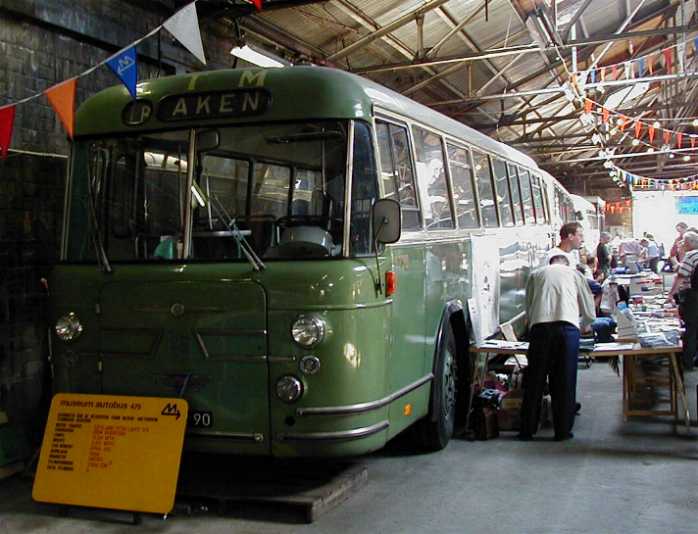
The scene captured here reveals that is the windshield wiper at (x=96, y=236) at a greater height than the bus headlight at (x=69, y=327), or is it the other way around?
the windshield wiper at (x=96, y=236)

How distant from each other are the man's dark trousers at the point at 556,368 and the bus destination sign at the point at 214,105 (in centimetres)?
349

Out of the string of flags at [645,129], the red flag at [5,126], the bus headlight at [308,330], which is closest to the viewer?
the bus headlight at [308,330]

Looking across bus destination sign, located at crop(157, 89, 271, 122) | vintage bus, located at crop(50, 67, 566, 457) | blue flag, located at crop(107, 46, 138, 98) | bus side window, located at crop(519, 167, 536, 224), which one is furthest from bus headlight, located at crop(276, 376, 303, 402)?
bus side window, located at crop(519, 167, 536, 224)

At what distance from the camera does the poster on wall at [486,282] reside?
8484mm

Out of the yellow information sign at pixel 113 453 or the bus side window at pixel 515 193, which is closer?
the yellow information sign at pixel 113 453

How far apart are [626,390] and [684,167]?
33.0 m

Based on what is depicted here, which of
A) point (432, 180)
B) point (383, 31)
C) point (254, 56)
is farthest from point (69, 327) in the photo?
point (383, 31)

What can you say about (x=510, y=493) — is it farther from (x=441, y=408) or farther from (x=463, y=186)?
(x=463, y=186)

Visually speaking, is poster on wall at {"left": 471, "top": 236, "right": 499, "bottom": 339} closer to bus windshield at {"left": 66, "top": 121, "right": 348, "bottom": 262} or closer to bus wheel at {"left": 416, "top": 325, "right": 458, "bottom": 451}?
bus wheel at {"left": 416, "top": 325, "right": 458, "bottom": 451}

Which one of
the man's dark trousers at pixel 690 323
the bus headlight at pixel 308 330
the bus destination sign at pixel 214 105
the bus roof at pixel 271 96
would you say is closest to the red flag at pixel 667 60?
the man's dark trousers at pixel 690 323

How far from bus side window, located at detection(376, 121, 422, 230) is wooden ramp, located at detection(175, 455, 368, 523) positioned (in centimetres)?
200

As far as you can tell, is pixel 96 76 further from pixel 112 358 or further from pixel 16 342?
pixel 112 358

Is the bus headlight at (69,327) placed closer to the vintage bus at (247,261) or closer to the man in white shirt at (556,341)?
the vintage bus at (247,261)

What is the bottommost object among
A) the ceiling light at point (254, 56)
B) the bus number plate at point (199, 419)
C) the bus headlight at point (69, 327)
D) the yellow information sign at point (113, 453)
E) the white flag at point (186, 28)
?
the yellow information sign at point (113, 453)
